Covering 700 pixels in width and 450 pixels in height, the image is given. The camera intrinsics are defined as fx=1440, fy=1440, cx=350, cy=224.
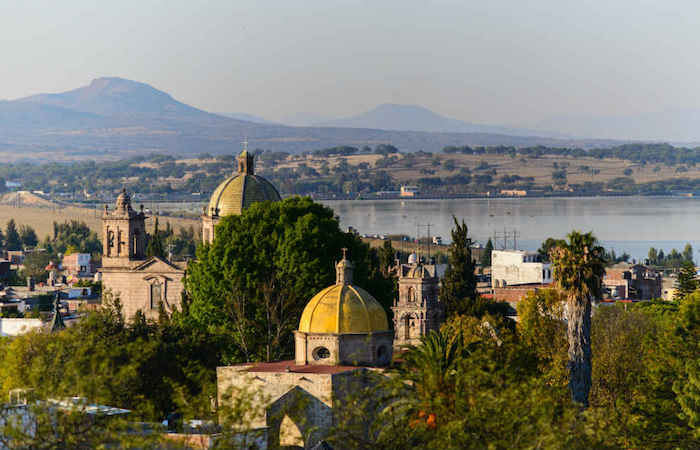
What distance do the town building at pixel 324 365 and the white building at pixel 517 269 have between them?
55020 millimetres

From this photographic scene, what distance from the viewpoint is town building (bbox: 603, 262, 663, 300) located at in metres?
86.1

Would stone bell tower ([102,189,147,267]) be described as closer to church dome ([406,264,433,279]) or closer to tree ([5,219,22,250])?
church dome ([406,264,433,279])

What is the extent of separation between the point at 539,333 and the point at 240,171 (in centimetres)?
2743

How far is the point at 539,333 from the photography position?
136 feet

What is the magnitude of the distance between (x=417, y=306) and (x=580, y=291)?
20.2m

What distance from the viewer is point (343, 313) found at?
35.9 m

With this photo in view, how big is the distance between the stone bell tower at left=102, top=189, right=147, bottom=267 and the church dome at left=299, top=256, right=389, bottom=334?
2848 cm

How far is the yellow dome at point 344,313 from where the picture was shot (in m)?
35.8

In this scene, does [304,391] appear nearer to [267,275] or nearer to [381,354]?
[381,354]

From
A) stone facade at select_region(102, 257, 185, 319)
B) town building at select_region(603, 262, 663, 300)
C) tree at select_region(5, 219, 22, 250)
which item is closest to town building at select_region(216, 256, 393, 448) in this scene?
stone facade at select_region(102, 257, 185, 319)

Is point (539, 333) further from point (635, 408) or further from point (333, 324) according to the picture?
point (333, 324)

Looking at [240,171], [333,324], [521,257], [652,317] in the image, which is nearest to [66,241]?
[521,257]

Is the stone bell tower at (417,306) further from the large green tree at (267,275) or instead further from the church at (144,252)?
the church at (144,252)

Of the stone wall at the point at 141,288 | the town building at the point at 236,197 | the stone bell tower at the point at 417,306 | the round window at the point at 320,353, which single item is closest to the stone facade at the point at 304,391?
the round window at the point at 320,353
